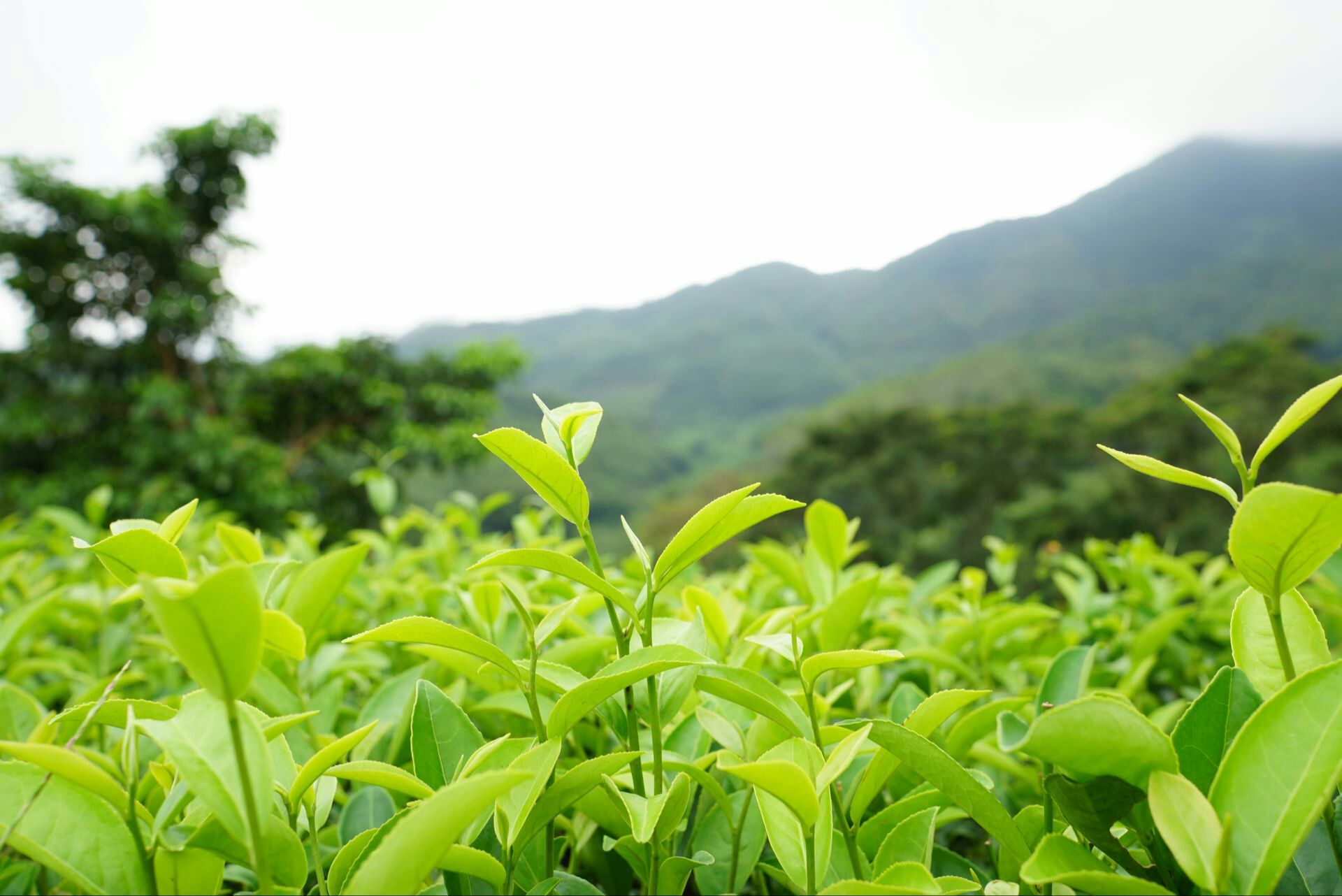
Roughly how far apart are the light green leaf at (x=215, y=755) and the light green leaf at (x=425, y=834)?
0.08 m

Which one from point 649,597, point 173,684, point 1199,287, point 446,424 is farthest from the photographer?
point 1199,287

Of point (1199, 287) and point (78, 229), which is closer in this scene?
point (78, 229)

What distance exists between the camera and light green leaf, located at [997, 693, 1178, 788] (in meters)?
0.34

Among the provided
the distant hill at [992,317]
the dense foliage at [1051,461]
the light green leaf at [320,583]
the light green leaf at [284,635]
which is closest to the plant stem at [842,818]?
the light green leaf at [284,635]

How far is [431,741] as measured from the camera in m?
0.53

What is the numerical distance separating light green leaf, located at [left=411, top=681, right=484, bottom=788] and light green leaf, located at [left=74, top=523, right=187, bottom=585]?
0.58 feet

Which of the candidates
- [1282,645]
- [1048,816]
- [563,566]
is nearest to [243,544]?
[563,566]

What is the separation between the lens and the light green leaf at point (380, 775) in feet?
1.39

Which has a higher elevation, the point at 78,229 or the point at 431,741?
the point at 78,229

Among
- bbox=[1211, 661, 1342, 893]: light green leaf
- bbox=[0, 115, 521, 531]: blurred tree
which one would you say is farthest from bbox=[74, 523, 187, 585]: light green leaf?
bbox=[0, 115, 521, 531]: blurred tree

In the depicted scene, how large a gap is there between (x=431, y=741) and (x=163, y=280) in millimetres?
12276

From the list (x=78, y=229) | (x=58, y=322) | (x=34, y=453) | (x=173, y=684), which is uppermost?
(x=78, y=229)

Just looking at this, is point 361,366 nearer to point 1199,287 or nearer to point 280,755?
point 280,755

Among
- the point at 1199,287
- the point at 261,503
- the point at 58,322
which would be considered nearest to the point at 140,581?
the point at 261,503
